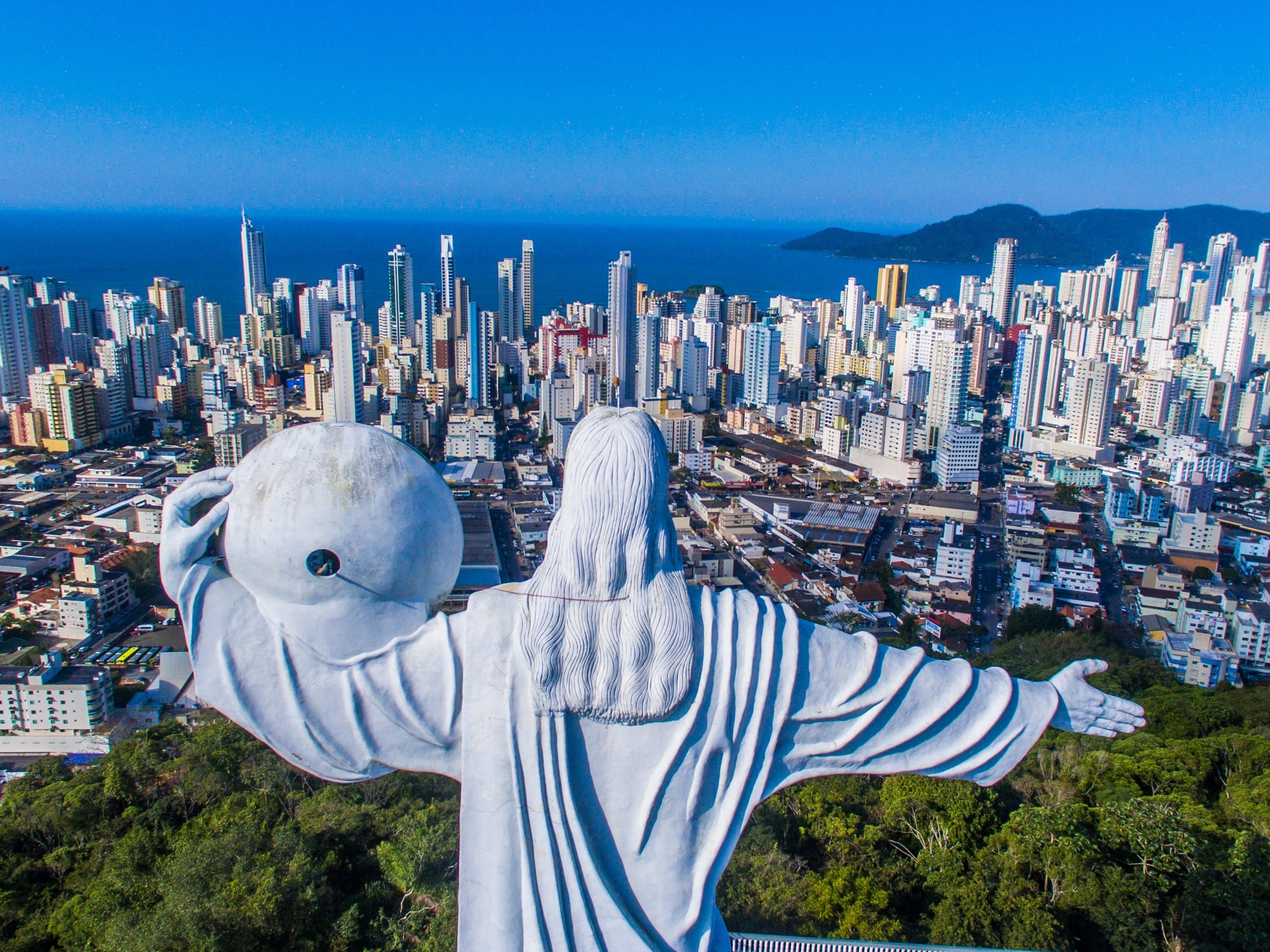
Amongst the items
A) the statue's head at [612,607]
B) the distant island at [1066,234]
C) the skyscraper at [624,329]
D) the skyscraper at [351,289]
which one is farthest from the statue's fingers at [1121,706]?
the distant island at [1066,234]

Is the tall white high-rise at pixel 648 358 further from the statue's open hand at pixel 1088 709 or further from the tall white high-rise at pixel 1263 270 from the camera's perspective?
the tall white high-rise at pixel 1263 270

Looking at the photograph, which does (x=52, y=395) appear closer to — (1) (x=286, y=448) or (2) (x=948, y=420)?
(2) (x=948, y=420)

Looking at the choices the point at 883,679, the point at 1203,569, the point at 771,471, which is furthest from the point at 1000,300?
the point at 883,679

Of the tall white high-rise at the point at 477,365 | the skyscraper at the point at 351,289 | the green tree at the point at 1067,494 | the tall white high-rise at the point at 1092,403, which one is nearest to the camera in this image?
the green tree at the point at 1067,494

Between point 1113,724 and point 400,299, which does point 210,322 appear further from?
point 1113,724

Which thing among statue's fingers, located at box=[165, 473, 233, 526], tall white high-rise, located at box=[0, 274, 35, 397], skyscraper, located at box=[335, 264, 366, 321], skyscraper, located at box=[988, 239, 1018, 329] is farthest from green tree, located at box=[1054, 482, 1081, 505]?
skyscraper, located at box=[335, 264, 366, 321]

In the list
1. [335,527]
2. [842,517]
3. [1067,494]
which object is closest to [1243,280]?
[1067,494]
